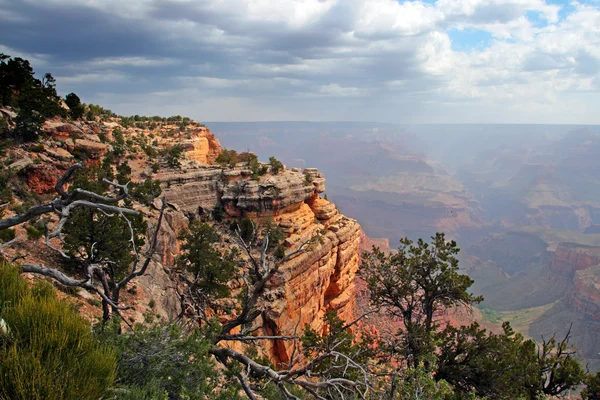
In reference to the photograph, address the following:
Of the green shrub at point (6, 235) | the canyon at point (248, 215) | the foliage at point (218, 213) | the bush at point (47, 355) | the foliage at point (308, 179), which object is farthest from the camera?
the foliage at point (308, 179)

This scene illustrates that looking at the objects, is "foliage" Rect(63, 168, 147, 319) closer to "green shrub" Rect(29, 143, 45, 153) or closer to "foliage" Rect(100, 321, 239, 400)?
"foliage" Rect(100, 321, 239, 400)

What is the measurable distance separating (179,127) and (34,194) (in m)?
34.6

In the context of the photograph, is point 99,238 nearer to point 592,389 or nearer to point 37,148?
point 37,148

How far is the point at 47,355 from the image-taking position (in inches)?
181

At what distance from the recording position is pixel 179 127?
5425 cm

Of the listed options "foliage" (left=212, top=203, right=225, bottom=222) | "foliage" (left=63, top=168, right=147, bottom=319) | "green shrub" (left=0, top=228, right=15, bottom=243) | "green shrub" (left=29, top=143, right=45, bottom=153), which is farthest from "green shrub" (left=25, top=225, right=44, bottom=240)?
"foliage" (left=212, top=203, right=225, bottom=222)

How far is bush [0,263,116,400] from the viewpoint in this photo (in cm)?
411

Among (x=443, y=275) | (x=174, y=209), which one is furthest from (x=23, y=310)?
(x=174, y=209)

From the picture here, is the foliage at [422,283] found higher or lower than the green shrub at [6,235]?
lower

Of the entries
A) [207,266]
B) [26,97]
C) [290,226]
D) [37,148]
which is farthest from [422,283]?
[26,97]

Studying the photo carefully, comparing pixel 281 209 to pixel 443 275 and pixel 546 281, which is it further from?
pixel 546 281

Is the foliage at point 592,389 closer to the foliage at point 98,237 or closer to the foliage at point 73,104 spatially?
the foliage at point 98,237

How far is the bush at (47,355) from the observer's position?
411 cm

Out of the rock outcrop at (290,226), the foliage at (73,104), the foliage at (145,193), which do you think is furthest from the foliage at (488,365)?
the foliage at (73,104)
